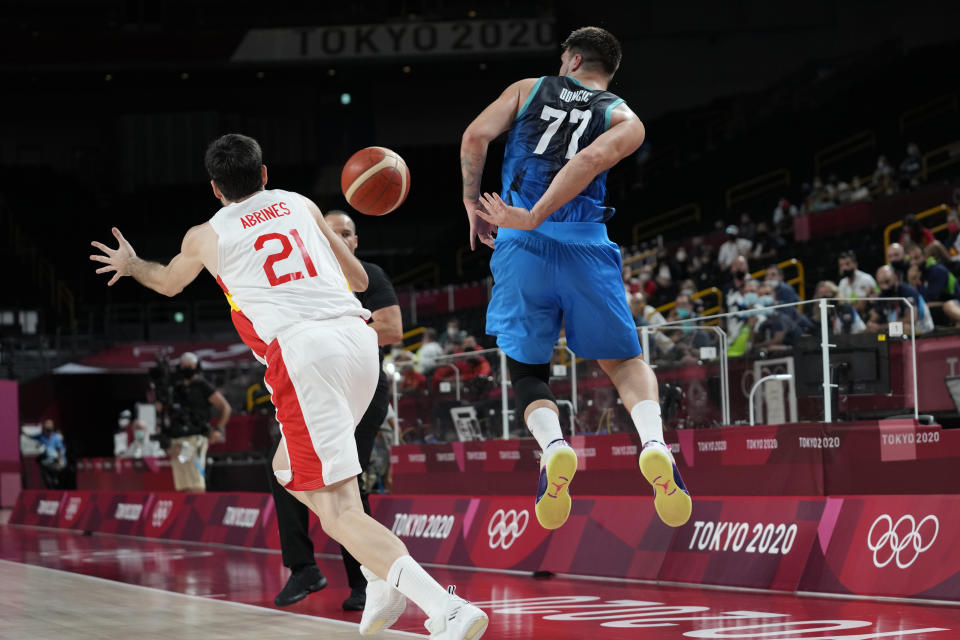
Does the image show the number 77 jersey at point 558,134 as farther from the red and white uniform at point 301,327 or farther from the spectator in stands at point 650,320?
the spectator in stands at point 650,320

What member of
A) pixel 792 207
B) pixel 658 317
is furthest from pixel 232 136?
pixel 792 207

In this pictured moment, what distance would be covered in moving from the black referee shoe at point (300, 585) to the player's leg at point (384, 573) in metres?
2.00

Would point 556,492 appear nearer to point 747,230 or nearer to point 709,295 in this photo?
point 709,295

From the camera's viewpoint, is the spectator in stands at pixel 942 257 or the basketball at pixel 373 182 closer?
the basketball at pixel 373 182

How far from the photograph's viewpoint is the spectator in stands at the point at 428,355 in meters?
13.3

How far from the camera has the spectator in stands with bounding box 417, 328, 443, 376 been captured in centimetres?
1329

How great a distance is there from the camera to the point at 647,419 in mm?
5188

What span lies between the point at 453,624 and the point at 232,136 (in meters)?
2.21

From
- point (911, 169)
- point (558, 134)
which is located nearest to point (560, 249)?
point (558, 134)

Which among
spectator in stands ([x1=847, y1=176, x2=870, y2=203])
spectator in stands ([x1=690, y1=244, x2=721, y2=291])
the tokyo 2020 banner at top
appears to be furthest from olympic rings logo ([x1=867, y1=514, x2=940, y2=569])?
the tokyo 2020 banner at top

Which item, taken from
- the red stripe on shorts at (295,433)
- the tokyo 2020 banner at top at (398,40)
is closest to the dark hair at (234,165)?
the red stripe on shorts at (295,433)

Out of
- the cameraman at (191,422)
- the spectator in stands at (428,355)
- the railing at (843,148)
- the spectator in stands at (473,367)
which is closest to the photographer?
the spectator in stands at (473,367)

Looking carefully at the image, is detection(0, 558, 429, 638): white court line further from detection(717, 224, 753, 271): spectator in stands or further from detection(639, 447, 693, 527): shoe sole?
detection(717, 224, 753, 271): spectator in stands

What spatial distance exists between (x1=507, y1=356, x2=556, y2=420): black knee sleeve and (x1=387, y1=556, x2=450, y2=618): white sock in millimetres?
1132
